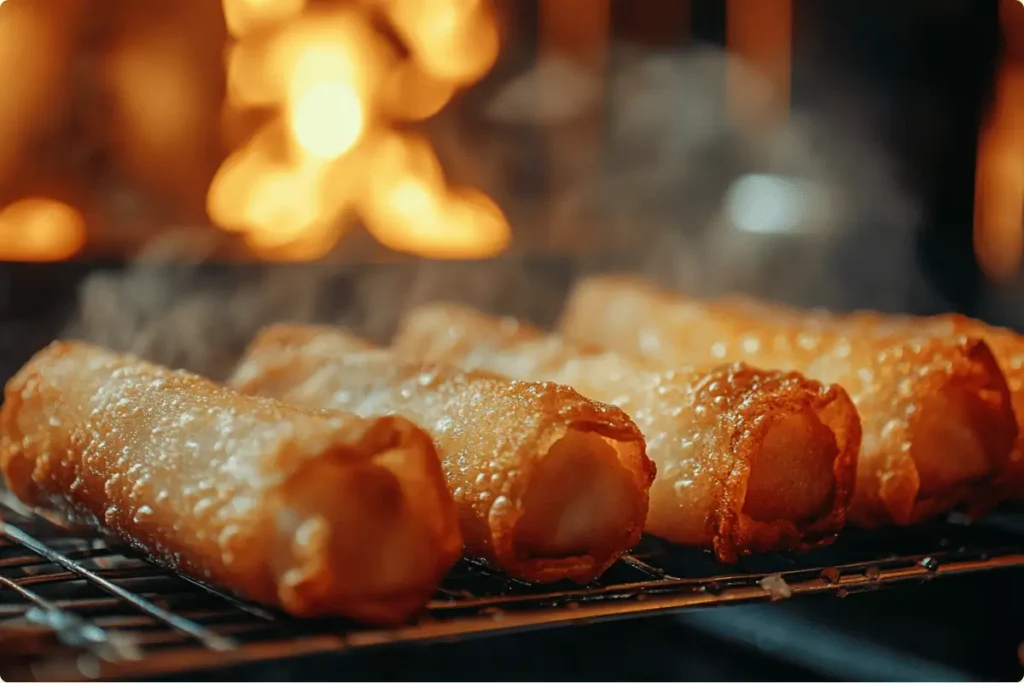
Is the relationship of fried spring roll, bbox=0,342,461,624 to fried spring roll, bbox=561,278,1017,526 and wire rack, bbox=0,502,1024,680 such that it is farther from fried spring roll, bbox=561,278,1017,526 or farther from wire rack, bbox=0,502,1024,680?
fried spring roll, bbox=561,278,1017,526

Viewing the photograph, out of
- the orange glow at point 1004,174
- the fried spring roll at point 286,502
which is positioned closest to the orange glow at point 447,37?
the orange glow at point 1004,174

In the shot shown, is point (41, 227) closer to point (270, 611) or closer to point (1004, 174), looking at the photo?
point (270, 611)

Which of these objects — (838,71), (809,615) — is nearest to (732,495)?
(809,615)

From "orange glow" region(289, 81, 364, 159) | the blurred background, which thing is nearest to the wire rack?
the blurred background

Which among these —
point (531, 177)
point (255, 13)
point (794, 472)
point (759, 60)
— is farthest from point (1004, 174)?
point (255, 13)

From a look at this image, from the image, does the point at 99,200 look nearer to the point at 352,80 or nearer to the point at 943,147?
the point at 352,80

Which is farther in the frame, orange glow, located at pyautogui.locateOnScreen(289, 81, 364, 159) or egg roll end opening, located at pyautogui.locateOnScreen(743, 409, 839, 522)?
orange glow, located at pyautogui.locateOnScreen(289, 81, 364, 159)
